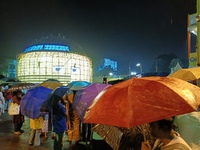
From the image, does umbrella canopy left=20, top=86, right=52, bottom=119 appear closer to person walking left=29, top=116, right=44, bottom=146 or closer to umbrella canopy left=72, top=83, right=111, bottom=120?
person walking left=29, top=116, right=44, bottom=146

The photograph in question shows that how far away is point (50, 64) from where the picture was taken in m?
24.8

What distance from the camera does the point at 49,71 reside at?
24938 millimetres

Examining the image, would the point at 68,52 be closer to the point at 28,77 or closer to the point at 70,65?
the point at 70,65

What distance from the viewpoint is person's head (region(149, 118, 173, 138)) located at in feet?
7.66

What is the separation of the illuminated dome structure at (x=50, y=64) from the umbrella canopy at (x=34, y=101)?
17.4 metres

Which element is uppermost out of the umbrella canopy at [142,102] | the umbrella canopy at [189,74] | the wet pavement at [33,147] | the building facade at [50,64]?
the building facade at [50,64]

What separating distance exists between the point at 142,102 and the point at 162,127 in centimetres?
33

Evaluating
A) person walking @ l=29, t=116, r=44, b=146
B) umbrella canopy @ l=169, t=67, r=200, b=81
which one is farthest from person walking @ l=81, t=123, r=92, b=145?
umbrella canopy @ l=169, t=67, r=200, b=81

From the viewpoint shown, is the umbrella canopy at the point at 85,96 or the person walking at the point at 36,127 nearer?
the umbrella canopy at the point at 85,96

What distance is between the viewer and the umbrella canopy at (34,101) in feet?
23.1

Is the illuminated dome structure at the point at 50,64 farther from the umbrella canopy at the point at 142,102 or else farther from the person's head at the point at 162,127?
the person's head at the point at 162,127

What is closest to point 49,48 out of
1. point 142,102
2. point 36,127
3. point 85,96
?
point 36,127

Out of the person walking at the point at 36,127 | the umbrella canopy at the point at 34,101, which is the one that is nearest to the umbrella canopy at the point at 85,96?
the umbrella canopy at the point at 34,101

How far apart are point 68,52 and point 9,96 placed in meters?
9.40
